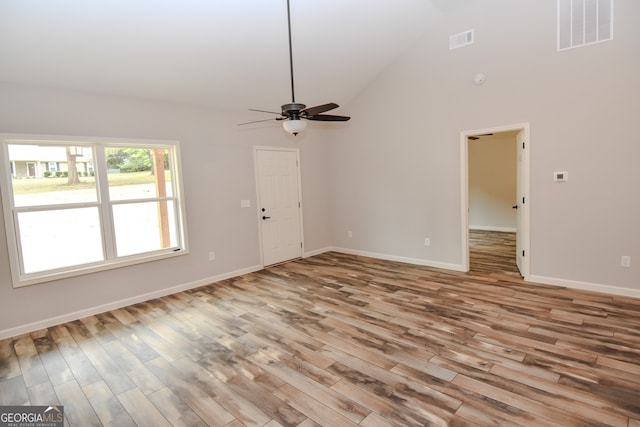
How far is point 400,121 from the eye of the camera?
5523mm

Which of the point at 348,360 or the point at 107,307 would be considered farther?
the point at 107,307

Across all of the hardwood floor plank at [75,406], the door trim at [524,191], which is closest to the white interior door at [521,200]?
the door trim at [524,191]

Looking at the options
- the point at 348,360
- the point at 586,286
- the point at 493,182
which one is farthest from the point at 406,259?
the point at 493,182

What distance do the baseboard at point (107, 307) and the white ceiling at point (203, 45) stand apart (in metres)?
2.60

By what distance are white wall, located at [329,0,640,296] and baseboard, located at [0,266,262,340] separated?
3.09 meters

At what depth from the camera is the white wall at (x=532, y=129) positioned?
3756 millimetres

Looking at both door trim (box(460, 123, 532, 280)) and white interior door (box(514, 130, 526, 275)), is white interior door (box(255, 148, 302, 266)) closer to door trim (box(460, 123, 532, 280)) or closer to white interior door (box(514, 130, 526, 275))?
door trim (box(460, 123, 532, 280))

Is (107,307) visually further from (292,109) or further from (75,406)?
(292,109)

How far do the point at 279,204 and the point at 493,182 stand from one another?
19.0ft

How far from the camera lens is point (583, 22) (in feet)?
12.5

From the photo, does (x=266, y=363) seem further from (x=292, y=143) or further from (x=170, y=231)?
(x=292, y=143)

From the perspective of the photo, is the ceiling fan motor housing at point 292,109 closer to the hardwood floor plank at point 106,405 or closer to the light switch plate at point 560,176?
the hardwood floor plank at point 106,405

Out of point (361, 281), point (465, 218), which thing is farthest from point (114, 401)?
point (465, 218)

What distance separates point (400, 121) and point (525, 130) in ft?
6.14
